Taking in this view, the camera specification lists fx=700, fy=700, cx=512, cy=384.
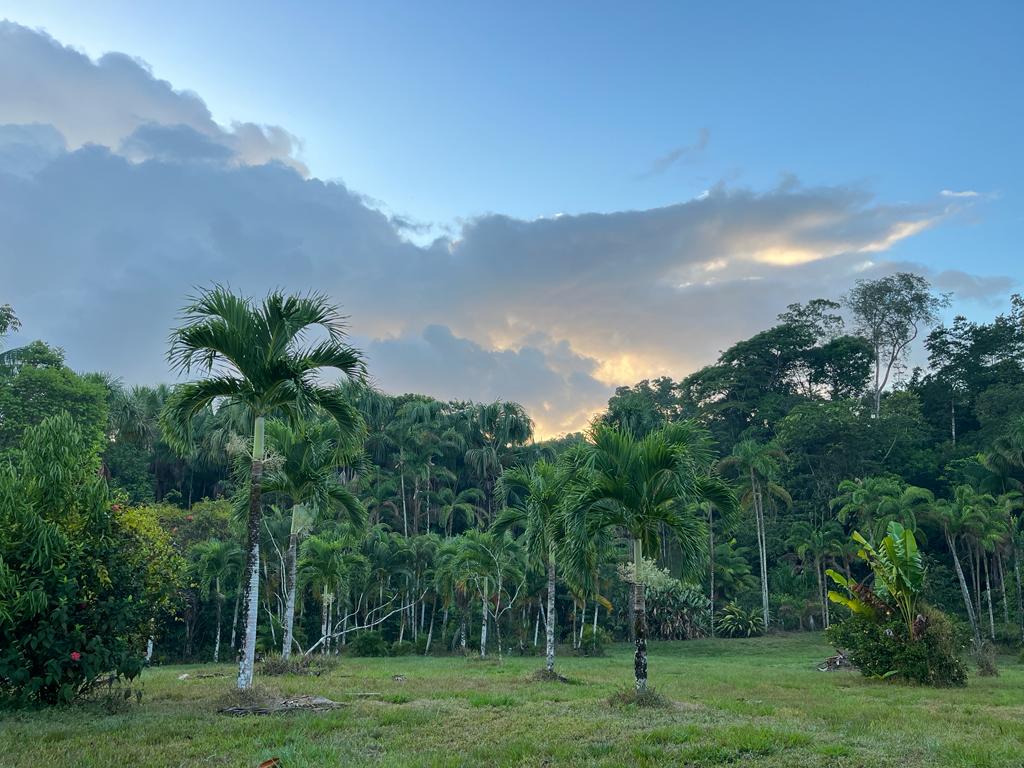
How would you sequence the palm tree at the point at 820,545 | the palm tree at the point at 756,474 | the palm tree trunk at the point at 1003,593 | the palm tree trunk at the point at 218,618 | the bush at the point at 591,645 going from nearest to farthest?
the palm tree trunk at the point at 218,618
the bush at the point at 591,645
the palm tree trunk at the point at 1003,593
the palm tree at the point at 820,545
the palm tree at the point at 756,474

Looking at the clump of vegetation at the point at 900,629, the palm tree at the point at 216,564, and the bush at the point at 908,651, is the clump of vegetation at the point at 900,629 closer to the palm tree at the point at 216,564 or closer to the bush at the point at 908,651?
the bush at the point at 908,651

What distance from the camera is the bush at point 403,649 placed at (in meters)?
38.9

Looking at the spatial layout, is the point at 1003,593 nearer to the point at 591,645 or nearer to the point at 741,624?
the point at 741,624

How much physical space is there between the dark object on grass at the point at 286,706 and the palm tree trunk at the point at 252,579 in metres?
0.69

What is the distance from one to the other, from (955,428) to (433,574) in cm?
5140

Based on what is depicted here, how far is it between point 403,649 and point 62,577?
2857cm

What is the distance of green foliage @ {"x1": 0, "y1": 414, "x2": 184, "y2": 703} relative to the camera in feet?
41.8

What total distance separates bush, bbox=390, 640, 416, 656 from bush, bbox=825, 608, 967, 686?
940 inches

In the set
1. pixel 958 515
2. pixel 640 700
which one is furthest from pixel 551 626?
pixel 958 515

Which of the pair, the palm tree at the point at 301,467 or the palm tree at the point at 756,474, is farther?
the palm tree at the point at 756,474

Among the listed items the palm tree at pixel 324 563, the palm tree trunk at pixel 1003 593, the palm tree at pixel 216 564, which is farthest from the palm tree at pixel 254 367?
the palm tree trunk at pixel 1003 593

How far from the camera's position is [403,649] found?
129 ft

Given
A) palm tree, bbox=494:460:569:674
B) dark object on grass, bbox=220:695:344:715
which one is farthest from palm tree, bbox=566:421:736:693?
dark object on grass, bbox=220:695:344:715

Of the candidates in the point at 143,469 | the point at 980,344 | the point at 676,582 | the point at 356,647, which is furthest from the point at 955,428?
the point at 143,469
